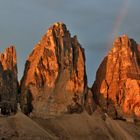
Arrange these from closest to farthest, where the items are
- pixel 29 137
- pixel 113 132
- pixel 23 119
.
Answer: pixel 29 137 < pixel 23 119 < pixel 113 132

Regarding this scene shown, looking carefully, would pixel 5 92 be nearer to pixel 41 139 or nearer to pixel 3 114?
pixel 3 114

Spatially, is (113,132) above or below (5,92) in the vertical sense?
below

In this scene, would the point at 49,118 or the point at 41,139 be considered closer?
the point at 41,139

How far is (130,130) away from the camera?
19812cm

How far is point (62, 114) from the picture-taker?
19838 centimetres

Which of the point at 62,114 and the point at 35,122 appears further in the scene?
the point at 62,114

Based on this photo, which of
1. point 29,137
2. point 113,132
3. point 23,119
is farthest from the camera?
point 113,132

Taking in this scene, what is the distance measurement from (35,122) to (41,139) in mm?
19002

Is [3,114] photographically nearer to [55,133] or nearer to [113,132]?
[55,133]

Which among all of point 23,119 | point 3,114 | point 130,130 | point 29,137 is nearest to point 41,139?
point 29,137

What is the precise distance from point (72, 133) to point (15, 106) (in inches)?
896

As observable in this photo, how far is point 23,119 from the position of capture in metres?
179

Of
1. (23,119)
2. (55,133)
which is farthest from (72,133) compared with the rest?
(23,119)

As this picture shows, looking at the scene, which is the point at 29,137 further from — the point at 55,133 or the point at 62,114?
the point at 62,114
